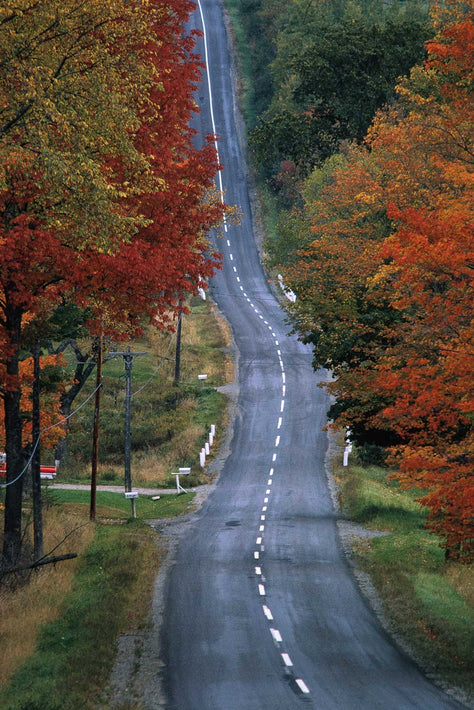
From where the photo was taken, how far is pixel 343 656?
1858cm

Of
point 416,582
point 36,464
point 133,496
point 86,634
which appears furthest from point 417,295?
point 133,496

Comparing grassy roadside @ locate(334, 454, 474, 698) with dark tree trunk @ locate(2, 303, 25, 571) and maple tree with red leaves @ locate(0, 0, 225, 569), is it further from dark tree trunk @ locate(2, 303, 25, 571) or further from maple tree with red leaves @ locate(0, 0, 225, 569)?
maple tree with red leaves @ locate(0, 0, 225, 569)

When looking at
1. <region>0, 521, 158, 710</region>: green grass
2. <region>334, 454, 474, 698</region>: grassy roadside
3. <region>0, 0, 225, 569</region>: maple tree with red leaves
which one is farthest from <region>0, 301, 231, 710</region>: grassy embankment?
<region>334, 454, 474, 698</region>: grassy roadside

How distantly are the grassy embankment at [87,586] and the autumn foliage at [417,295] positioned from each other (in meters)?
7.30

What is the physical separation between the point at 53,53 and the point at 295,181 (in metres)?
69.8

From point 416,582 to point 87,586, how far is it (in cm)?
898

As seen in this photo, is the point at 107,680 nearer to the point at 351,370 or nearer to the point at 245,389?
the point at 351,370

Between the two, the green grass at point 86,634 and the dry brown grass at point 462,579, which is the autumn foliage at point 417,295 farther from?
the green grass at point 86,634

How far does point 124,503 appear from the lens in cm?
3994

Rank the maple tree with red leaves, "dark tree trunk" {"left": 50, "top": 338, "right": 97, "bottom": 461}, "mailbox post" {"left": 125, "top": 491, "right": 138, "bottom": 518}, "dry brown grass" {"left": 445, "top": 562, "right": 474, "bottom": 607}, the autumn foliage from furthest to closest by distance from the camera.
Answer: "dark tree trunk" {"left": 50, "top": 338, "right": 97, "bottom": 461}, "mailbox post" {"left": 125, "top": 491, "right": 138, "bottom": 518}, "dry brown grass" {"left": 445, "top": 562, "right": 474, "bottom": 607}, the autumn foliage, the maple tree with red leaves

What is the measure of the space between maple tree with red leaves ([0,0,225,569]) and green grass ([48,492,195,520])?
18.2m

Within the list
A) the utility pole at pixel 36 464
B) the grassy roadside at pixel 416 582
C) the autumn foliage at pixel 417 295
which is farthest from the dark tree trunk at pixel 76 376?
the utility pole at pixel 36 464

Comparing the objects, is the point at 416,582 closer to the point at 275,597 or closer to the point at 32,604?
the point at 275,597

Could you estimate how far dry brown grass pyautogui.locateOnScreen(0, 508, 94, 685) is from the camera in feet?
56.3
